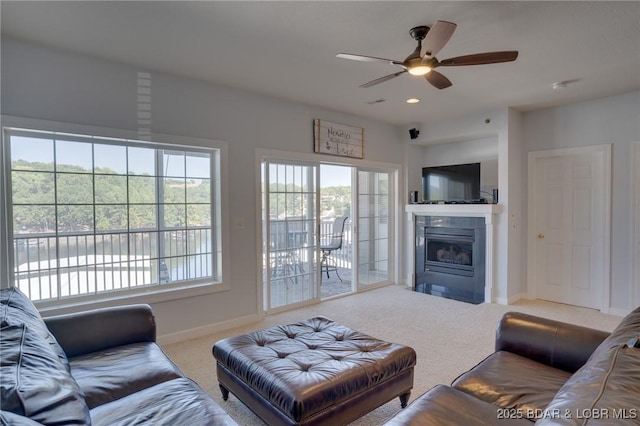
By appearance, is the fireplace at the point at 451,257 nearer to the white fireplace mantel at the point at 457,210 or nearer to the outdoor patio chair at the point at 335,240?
the white fireplace mantel at the point at 457,210

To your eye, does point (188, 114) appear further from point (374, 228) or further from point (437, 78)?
point (374, 228)

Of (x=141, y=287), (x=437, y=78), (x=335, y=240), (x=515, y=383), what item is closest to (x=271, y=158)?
(x=141, y=287)

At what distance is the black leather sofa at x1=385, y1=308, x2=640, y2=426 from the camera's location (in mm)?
812

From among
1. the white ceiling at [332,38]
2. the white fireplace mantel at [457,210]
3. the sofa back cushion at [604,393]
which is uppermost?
the white ceiling at [332,38]

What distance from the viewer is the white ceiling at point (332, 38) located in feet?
7.06

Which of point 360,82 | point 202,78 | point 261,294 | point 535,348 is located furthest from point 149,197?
point 535,348

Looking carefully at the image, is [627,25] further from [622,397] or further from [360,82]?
[622,397]

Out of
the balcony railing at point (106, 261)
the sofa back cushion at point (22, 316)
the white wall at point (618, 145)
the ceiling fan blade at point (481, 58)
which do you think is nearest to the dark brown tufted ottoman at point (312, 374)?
the sofa back cushion at point (22, 316)

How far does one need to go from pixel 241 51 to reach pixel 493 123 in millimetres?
3443

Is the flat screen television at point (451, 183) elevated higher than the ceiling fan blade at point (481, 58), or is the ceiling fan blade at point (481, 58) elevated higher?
the ceiling fan blade at point (481, 58)

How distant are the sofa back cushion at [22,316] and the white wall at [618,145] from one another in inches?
205

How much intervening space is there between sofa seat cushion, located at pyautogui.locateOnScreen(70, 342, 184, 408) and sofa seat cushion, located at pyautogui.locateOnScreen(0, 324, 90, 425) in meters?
0.37

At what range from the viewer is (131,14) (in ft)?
7.18

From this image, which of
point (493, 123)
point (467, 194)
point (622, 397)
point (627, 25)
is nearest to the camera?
point (622, 397)
